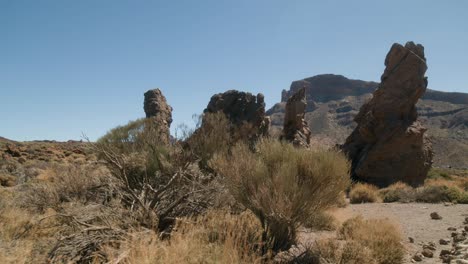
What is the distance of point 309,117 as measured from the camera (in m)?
106

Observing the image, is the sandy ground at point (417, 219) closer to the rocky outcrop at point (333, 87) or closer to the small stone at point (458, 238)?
the small stone at point (458, 238)

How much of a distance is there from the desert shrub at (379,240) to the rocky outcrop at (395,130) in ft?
48.2

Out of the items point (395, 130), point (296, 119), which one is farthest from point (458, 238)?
point (296, 119)

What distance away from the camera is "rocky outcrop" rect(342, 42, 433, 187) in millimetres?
23312

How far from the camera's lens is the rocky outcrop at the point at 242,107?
Answer: 24938mm

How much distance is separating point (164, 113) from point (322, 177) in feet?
79.4

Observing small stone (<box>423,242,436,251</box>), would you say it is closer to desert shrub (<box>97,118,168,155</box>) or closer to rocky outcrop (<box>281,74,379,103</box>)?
desert shrub (<box>97,118,168,155</box>)

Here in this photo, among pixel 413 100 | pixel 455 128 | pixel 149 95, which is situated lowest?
pixel 455 128

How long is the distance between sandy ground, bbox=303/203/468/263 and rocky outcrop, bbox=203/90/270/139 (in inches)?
363

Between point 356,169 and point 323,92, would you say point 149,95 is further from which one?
point 323,92

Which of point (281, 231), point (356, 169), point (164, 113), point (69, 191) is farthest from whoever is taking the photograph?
point (164, 113)

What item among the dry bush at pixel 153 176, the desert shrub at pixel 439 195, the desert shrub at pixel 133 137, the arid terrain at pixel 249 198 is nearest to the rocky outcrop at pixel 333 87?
the arid terrain at pixel 249 198

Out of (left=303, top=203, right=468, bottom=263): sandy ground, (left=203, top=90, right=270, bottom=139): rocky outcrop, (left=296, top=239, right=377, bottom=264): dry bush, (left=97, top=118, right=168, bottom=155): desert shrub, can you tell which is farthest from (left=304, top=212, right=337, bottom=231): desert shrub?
(left=203, top=90, right=270, bottom=139): rocky outcrop

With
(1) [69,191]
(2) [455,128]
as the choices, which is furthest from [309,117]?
(1) [69,191]
